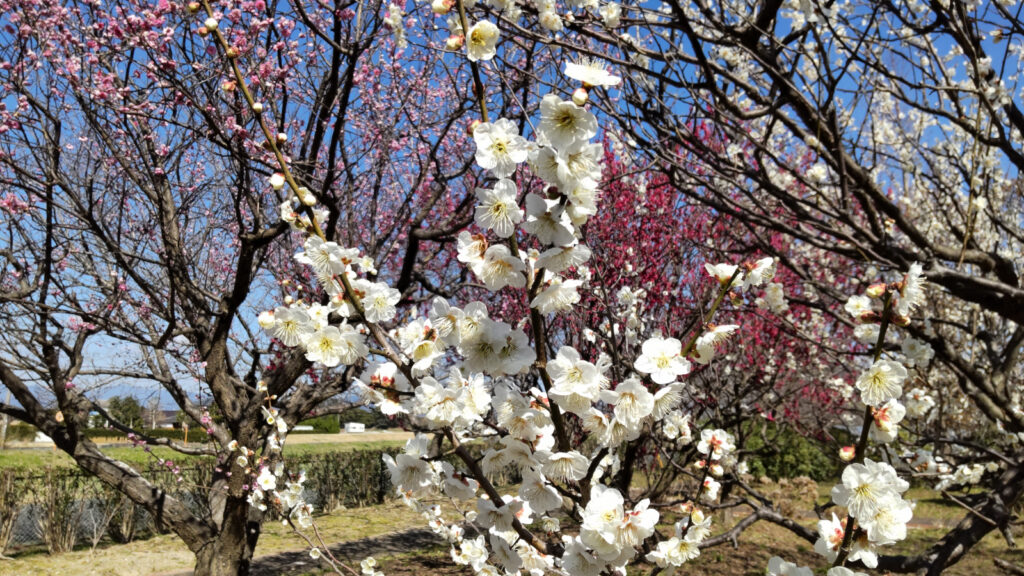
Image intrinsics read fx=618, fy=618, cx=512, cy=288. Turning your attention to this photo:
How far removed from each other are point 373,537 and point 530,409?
9133 millimetres

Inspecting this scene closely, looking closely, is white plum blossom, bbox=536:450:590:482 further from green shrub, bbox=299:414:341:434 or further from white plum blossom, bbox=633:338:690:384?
green shrub, bbox=299:414:341:434

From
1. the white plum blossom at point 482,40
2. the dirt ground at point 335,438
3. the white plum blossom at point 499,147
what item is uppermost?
the white plum blossom at point 482,40

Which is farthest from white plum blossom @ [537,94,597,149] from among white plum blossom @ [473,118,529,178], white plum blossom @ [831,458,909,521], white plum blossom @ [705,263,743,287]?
white plum blossom @ [831,458,909,521]

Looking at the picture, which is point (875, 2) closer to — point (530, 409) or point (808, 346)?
point (530, 409)

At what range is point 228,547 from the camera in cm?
448

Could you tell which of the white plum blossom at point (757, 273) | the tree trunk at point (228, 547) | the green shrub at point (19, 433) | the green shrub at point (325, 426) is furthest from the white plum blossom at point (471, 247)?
the green shrub at point (325, 426)

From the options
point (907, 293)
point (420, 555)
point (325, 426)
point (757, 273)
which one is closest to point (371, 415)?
point (420, 555)

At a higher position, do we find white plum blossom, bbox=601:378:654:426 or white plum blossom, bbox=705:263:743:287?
white plum blossom, bbox=705:263:743:287

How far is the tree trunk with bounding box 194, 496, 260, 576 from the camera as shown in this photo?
4426mm

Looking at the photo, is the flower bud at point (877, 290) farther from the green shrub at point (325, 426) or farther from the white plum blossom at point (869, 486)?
the green shrub at point (325, 426)

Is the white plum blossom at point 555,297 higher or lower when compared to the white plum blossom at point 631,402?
higher

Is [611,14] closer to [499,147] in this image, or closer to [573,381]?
[499,147]

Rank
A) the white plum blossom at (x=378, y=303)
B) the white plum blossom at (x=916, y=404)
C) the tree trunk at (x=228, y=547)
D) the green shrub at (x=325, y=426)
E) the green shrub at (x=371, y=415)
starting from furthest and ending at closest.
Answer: the green shrub at (x=325, y=426) < the green shrub at (x=371, y=415) < the tree trunk at (x=228, y=547) < the white plum blossom at (x=916, y=404) < the white plum blossom at (x=378, y=303)

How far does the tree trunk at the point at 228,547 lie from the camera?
4426mm
